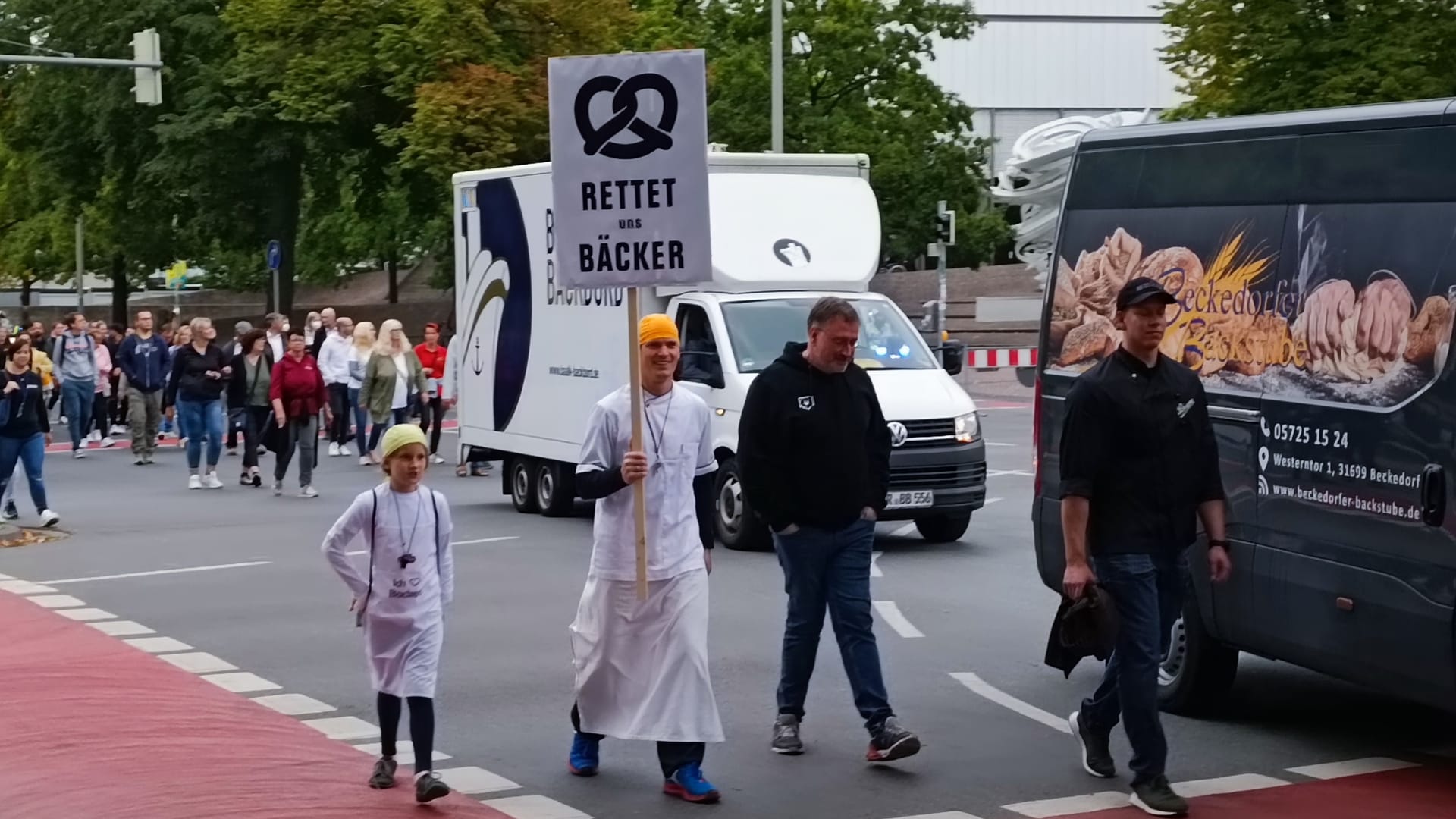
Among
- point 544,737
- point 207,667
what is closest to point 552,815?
point 544,737

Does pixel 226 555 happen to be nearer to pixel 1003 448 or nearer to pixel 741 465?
Result: pixel 741 465

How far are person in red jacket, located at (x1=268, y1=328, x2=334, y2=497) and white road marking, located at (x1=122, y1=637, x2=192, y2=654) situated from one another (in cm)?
895

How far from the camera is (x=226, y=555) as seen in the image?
16172 mm

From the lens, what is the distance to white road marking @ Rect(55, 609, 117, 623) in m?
12.8

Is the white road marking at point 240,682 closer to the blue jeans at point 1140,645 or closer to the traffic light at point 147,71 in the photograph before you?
the blue jeans at point 1140,645

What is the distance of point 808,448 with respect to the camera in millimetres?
8086

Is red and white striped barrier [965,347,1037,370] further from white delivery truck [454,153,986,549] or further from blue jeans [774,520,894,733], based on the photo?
blue jeans [774,520,894,733]

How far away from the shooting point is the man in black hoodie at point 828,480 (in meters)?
8.08

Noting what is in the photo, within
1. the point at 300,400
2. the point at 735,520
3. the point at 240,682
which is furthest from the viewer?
the point at 300,400

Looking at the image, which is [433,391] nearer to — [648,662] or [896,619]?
[896,619]

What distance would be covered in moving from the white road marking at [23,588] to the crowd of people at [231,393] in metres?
3.30

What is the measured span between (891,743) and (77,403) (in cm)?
2245

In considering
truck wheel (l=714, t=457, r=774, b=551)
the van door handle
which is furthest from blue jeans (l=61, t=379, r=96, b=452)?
the van door handle

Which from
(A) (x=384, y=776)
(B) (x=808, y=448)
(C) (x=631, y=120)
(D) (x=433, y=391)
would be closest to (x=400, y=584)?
(A) (x=384, y=776)
